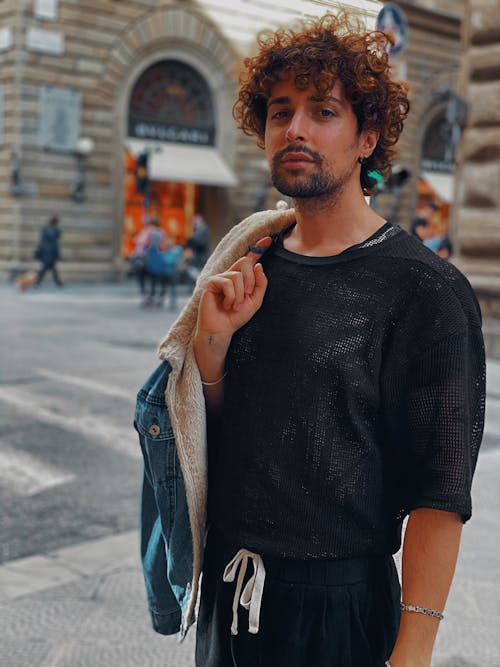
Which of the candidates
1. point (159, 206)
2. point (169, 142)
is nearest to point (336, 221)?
point (169, 142)

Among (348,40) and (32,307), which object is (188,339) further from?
(32,307)

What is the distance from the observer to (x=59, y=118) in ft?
70.7

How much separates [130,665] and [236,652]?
4.72 feet

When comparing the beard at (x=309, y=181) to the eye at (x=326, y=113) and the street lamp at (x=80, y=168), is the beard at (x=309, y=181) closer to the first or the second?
the eye at (x=326, y=113)

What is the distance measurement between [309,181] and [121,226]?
864 inches

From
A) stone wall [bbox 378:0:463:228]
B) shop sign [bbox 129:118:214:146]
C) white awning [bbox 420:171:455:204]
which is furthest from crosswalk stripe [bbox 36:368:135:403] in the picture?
white awning [bbox 420:171:455:204]

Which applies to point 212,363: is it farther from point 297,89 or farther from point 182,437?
point 297,89

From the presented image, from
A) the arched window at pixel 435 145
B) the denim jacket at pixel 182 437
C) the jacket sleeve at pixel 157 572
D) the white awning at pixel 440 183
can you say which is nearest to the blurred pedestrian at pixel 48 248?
the white awning at pixel 440 183

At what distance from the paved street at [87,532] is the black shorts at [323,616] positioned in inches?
59.8

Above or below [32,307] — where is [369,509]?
above

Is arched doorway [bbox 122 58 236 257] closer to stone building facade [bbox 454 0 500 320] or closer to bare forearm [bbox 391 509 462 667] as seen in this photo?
stone building facade [bbox 454 0 500 320]

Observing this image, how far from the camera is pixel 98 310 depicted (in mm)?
15891

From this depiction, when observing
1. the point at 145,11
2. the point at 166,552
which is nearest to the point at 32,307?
the point at 145,11

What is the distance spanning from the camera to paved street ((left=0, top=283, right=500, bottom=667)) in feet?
10.9
